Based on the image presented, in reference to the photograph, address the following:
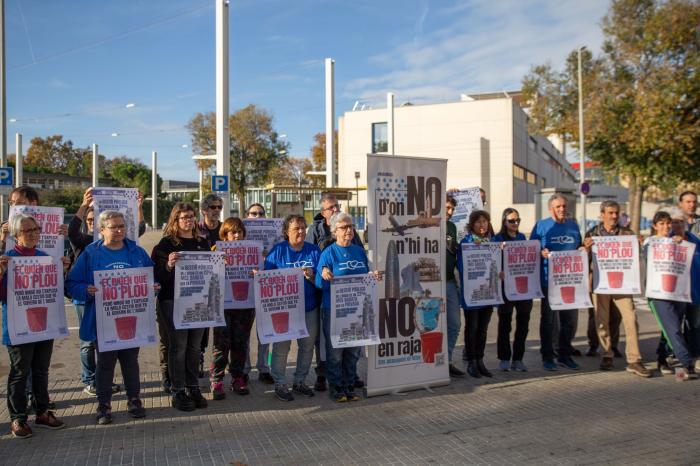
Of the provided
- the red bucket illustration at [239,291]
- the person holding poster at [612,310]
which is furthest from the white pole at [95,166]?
the person holding poster at [612,310]

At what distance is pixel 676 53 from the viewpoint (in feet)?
72.6

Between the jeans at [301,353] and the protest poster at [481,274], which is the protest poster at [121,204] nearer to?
the jeans at [301,353]

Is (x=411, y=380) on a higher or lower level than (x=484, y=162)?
lower

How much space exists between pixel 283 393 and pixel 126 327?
171 cm

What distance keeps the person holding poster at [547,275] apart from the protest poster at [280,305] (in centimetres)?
322

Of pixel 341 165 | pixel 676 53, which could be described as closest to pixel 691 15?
pixel 676 53

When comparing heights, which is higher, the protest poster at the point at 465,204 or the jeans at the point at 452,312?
the protest poster at the point at 465,204

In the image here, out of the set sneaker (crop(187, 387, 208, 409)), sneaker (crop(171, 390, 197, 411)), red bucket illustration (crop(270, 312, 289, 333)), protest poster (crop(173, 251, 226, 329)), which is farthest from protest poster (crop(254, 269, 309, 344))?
sneaker (crop(171, 390, 197, 411))

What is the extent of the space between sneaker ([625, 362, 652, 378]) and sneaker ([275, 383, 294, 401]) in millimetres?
4193

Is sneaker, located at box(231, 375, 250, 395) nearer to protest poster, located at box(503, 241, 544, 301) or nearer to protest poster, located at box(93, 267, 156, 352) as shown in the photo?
protest poster, located at box(93, 267, 156, 352)

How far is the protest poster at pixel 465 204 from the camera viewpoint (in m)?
10.1

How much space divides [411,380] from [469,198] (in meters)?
4.91

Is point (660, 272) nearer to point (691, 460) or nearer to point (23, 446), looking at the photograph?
point (691, 460)

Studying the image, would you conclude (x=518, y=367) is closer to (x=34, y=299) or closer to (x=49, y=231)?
(x=34, y=299)
